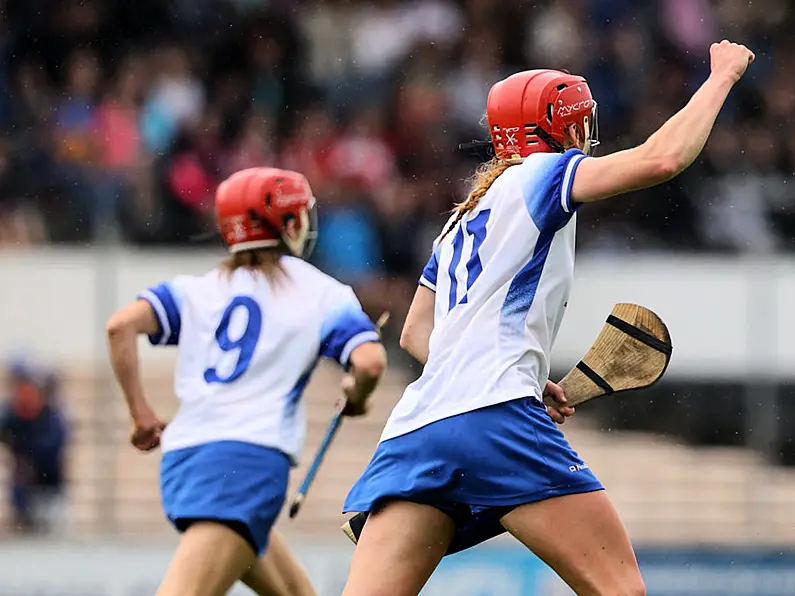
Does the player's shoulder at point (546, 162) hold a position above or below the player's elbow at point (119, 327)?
above

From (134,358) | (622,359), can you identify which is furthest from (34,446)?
(622,359)

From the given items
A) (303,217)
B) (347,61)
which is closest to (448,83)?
(347,61)

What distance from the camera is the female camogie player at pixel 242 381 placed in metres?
5.35

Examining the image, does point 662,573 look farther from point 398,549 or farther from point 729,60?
point 729,60

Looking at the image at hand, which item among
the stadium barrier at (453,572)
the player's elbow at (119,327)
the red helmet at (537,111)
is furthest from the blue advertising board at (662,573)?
the red helmet at (537,111)

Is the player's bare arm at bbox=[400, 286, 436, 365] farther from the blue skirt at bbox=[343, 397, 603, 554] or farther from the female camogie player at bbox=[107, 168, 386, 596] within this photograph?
the female camogie player at bbox=[107, 168, 386, 596]

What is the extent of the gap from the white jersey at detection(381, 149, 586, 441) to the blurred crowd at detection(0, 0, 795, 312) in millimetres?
5839

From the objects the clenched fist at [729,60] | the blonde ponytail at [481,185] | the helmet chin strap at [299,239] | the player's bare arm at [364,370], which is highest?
the clenched fist at [729,60]

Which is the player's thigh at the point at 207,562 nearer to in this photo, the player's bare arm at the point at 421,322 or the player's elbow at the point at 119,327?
the player's elbow at the point at 119,327

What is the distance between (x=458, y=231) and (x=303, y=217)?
5.73ft

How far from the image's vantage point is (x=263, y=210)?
577 centimetres

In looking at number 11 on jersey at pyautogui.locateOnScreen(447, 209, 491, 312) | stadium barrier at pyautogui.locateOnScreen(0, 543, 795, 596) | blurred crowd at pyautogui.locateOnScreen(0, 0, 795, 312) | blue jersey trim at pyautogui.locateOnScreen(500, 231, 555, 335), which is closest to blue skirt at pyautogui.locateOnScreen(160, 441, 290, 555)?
number 11 on jersey at pyautogui.locateOnScreen(447, 209, 491, 312)

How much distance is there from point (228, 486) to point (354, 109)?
279 inches

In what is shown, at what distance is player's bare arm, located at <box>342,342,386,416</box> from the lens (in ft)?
18.1
